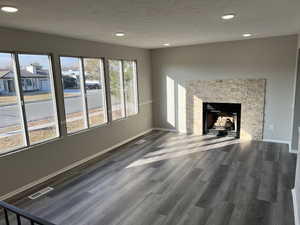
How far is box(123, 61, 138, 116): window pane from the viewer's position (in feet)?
19.0

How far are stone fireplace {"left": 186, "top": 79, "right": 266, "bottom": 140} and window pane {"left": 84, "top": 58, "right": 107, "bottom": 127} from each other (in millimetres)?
2561

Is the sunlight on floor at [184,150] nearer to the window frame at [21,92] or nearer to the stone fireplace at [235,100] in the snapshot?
the stone fireplace at [235,100]

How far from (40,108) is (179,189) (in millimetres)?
2692

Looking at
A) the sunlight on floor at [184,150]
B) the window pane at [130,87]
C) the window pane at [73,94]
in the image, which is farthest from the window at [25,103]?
the window pane at [130,87]

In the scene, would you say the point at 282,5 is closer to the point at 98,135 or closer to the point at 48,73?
the point at 48,73

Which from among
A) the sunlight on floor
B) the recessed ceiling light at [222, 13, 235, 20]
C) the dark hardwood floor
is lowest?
the dark hardwood floor

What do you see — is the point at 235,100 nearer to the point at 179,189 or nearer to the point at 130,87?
the point at 130,87

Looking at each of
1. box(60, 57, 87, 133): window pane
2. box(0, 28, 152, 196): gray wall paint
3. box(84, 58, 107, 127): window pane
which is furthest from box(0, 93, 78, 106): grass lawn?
box(84, 58, 107, 127): window pane

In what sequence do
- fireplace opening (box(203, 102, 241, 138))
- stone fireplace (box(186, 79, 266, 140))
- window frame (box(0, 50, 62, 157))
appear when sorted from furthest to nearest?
1. fireplace opening (box(203, 102, 241, 138))
2. stone fireplace (box(186, 79, 266, 140))
3. window frame (box(0, 50, 62, 157))

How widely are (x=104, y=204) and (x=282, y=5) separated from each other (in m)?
3.34

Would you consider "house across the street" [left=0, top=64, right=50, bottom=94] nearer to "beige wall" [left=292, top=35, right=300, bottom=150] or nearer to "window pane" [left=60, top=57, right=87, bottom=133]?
"window pane" [left=60, top=57, right=87, bottom=133]

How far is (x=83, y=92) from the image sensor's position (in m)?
4.45

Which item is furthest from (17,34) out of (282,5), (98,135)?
(282,5)

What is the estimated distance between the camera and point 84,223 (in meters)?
2.60
